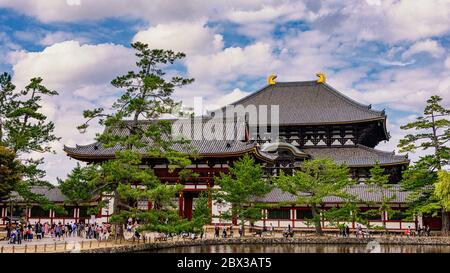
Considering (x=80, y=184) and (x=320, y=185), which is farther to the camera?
(x=320, y=185)

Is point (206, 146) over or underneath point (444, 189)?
over

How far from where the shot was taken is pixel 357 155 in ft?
185

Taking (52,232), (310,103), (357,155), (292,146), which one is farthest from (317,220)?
(310,103)

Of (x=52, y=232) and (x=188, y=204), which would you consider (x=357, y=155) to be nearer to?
(x=188, y=204)

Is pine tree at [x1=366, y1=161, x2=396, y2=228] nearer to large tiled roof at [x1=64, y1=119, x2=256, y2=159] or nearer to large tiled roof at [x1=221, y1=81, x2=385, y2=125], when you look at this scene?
large tiled roof at [x1=64, y1=119, x2=256, y2=159]

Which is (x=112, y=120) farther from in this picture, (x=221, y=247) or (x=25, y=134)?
(x=221, y=247)

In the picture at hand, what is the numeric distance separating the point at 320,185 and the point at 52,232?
76.1 feet

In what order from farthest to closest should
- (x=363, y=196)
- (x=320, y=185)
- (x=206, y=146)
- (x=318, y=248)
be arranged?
(x=206, y=146), (x=363, y=196), (x=320, y=185), (x=318, y=248)

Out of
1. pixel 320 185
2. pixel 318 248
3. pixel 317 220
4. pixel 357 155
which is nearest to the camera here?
pixel 318 248

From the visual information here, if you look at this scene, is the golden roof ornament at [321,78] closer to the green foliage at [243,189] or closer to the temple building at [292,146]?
the temple building at [292,146]

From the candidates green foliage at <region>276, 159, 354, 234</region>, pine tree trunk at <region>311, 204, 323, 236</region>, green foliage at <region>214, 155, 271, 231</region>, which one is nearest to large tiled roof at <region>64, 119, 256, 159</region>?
green foliage at <region>214, 155, 271, 231</region>

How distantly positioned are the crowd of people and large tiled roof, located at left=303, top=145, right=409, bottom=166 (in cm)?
2562

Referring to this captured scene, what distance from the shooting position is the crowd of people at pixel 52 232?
34.9 meters

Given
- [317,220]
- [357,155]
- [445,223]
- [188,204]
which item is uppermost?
[357,155]
